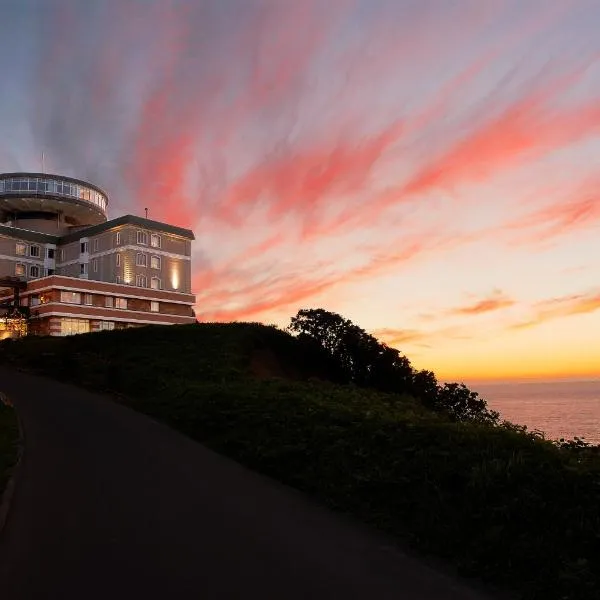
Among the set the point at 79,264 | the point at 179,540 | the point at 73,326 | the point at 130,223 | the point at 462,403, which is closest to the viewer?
the point at 179,540

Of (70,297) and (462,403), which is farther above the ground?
(70,297)

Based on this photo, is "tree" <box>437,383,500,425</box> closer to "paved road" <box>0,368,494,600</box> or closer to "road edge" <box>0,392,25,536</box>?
"paved road" <box>0,368,494,600</box>

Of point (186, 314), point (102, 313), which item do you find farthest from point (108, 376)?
point (186, 314)

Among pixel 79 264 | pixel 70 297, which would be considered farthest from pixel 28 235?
pixel 70 297

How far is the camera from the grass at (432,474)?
7172 millimetres

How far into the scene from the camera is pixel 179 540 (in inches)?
315

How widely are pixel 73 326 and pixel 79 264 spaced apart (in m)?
17.6

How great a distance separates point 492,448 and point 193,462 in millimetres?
7181

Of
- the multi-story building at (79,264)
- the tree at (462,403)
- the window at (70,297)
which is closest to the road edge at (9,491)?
the tree at (462,403)

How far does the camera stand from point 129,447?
48.7 feet

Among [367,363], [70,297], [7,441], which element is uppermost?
[70,297]

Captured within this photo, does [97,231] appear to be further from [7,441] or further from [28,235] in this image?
[7,441]

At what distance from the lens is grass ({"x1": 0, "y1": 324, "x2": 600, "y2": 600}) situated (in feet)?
23.5

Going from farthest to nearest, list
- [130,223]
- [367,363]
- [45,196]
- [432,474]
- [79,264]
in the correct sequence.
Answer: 1. [45,196]
2. [79,264]
3. [130,223]
4. [367,363]
5. [432,474]
